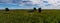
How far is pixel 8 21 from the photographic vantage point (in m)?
8.56

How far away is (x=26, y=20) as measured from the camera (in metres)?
9.04

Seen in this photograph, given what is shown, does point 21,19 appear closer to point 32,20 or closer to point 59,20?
point 32,20

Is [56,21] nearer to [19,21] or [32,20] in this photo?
[32,20]

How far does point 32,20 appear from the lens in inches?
351

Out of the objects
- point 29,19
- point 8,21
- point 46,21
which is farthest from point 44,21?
A: point 8,21

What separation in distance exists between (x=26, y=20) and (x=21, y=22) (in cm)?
43

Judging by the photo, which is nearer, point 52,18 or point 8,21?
point 8,21

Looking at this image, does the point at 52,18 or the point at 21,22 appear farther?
the point at 52,18

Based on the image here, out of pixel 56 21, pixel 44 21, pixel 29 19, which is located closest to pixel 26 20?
pixel 29 19

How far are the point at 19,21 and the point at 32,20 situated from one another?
591 millimetres

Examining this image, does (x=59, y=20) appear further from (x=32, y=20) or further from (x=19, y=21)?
(x=19, y=21)

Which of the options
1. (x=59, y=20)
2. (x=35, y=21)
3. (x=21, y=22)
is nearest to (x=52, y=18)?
(x=59, y=20)

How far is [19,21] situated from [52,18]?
5.27 ft

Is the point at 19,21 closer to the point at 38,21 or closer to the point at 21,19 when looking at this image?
the point at 21,19
